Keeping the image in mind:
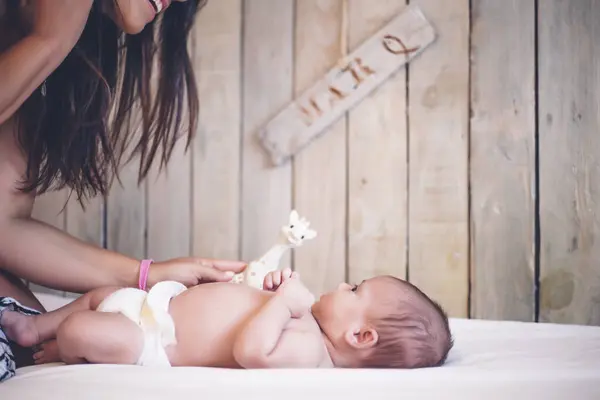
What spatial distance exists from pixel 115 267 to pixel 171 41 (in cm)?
49

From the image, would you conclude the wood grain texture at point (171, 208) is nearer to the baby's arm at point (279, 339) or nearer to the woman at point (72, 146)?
the woman at point (72, 146)

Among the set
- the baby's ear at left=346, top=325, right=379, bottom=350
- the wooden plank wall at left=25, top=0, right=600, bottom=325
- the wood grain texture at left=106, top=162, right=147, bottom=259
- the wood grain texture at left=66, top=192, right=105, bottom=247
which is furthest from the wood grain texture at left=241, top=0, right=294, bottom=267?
the baby's ear at left=346, top=325, right=379, bottom=350

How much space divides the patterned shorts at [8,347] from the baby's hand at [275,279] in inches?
15.8

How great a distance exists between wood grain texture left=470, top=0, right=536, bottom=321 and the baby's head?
1.93ft

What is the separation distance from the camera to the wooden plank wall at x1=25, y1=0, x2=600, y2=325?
163cm

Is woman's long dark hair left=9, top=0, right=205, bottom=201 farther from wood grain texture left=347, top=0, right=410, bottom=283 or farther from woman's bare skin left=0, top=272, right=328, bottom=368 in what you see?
wood grain texture left=347, top=0, right=410, bottom=283

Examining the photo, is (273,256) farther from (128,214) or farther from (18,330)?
(128,214)

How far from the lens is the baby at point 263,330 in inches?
40.6

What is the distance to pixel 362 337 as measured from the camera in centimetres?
112

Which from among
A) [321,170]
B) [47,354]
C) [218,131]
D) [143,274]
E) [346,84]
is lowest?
[47,354]

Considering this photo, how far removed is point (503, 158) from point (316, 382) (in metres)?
0.96

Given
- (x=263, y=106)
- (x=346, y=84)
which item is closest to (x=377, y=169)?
(x=346, y=84)

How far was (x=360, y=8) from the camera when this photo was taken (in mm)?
1783

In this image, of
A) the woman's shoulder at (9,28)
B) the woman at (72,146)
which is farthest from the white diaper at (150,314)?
the woman's shoulder at (9,28)
